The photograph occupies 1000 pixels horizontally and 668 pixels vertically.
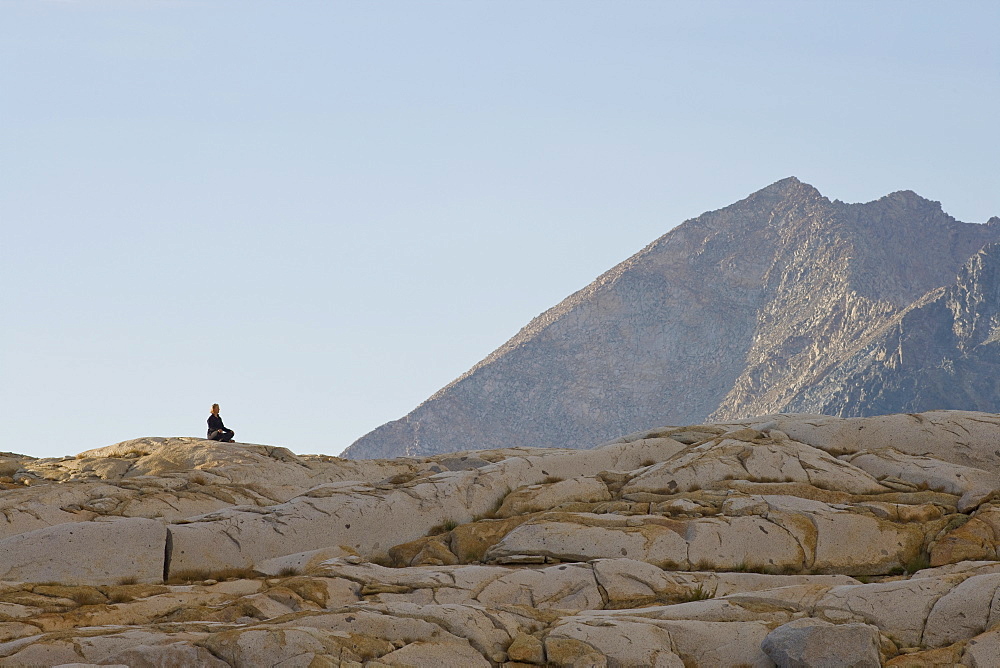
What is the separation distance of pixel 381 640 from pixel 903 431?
73.5 feet

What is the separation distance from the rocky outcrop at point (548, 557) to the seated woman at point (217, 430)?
3.72 metres

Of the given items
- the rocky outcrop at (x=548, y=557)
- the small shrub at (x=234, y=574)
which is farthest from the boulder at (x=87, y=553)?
the small shrub at (x=234, y=574)

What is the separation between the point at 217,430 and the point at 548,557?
2213cm

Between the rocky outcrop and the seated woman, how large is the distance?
3.72 metres

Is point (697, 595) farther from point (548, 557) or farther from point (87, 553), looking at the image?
point (87, 553)

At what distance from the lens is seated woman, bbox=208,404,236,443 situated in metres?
43.7

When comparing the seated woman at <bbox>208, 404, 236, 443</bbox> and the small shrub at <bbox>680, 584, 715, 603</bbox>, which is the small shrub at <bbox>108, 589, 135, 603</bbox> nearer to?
the small shrub at <bbox>680, 584, 715, 603</bbox>

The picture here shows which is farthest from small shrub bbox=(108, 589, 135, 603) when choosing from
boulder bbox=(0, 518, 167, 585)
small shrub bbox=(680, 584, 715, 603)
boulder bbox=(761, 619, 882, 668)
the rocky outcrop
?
boulder bbox=(761, 619, 882, 668)

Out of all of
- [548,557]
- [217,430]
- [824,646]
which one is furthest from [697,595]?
[217,430]

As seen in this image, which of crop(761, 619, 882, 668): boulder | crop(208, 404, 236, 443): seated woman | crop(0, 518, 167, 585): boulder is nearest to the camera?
crop(761, 619, 882, 668): boulder

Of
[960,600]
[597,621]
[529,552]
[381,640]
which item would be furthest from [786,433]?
[381,640]

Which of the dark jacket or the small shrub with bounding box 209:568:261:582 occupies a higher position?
the dark jacket

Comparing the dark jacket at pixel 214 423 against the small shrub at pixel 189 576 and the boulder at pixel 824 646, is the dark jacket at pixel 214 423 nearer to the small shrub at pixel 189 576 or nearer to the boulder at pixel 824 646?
the small shrub at pixel 189 576

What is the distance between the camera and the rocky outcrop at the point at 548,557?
60.9 ft
